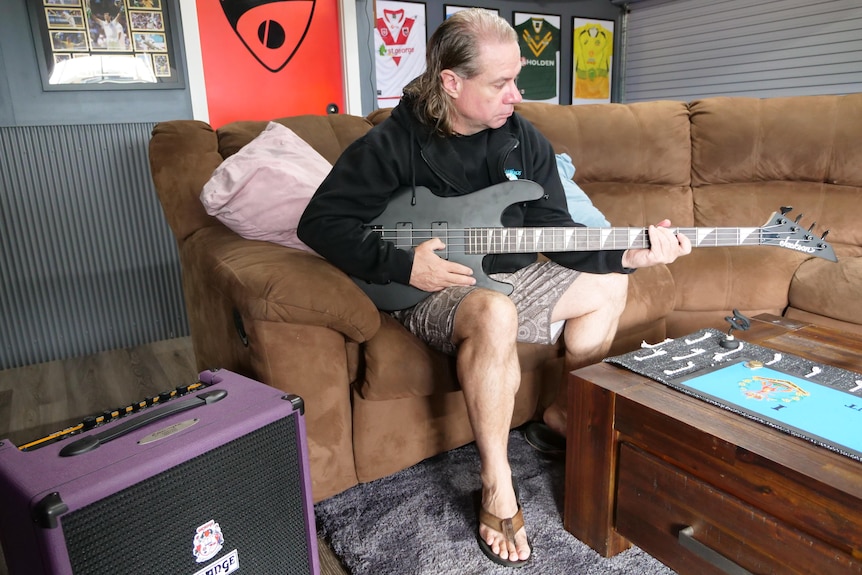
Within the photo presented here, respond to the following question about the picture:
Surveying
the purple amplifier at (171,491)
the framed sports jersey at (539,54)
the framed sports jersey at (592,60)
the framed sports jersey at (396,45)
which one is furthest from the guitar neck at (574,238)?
the framed sports jersey at (592,60)

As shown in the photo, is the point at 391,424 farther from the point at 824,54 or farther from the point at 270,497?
the point at 824,54

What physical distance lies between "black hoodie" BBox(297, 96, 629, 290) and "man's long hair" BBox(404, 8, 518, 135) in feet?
0.11

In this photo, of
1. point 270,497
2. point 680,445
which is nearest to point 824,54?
point 680,445

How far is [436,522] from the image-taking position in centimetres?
139

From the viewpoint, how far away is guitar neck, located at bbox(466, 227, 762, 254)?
1446 mm

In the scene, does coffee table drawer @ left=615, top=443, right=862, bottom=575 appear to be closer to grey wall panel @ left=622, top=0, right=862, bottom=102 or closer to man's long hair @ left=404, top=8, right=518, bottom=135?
man's long hair @ left=404, top=8, right=518, bottom=135

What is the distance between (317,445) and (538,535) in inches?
21.3

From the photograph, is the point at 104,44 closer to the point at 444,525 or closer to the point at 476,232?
the point at 476,232

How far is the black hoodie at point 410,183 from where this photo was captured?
1389 mm

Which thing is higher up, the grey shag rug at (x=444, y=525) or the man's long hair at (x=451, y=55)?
the man's long hair at (x=451, y=55)

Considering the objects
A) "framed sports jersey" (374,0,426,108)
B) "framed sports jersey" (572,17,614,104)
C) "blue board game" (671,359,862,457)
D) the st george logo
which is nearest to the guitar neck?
"blue board game" (671,359,862,457)

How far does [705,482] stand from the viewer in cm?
Answer: 101

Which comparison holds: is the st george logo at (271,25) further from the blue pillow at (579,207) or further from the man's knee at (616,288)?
the man's knee at (616,288)

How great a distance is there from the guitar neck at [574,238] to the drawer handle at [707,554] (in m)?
0.67
